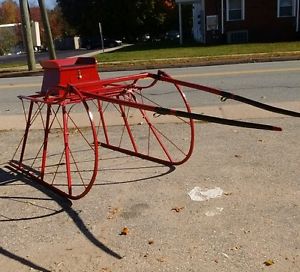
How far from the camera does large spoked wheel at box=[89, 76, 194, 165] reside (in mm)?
6004

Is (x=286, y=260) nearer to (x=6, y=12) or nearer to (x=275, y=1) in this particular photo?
(x=275, y=1)

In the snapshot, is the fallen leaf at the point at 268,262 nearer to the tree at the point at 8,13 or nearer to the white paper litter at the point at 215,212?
the white paper litter at the point at 215,212

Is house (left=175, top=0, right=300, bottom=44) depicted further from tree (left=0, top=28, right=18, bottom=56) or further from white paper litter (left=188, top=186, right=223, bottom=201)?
tree (left=0, top=28, right=18, bottom=56)

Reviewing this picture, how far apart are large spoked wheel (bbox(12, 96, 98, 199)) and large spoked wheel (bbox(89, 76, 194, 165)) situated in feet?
1.26

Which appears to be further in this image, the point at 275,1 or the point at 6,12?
the point at 6,12

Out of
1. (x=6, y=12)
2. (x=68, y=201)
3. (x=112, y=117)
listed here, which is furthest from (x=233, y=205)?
(x=6, y=12)

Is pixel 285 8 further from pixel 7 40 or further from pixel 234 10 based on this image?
pixel 7 40

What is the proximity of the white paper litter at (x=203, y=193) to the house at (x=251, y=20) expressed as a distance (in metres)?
26.9

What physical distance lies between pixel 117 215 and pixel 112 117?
4626 mm

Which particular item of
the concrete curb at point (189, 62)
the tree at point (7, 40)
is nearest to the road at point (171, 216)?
the concrete curb at point (189, 62)

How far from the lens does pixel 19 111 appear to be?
1021 cm

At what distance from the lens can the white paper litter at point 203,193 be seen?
15.5 feet

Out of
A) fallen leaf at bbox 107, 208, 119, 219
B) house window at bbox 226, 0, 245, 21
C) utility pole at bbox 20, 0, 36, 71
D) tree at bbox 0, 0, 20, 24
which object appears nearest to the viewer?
fallen leaf at bbox 107, 208, 119, 219

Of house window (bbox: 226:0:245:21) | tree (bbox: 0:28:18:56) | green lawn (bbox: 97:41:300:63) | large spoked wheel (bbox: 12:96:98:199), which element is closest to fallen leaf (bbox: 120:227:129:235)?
large spoked wheel (bbox: 12:96:98:199)
